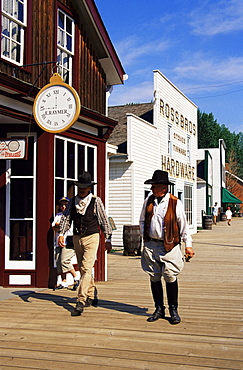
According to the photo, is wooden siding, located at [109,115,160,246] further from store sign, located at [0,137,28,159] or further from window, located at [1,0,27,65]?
store sign, located at [0,137,28,159]

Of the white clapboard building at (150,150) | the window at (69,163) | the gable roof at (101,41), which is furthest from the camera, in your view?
the white clapboard building at (150,150)

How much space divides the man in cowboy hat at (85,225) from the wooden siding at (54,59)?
2.53 meters

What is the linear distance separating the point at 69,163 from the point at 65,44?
240cm

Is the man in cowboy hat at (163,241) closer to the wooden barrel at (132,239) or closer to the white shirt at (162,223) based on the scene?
the white shirt at (162,223)

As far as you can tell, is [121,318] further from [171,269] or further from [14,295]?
[14,295]

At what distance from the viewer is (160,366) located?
4629mm

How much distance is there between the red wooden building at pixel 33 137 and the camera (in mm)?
8242

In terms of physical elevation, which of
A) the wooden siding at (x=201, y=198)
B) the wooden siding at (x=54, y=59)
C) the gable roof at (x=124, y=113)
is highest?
the gable roof at (x=124, y=113)

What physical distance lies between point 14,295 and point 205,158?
34.9 m

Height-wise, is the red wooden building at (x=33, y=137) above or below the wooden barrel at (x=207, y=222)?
above

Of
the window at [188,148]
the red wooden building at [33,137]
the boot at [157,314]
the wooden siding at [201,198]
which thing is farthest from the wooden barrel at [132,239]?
the wooden siding at [201,198]

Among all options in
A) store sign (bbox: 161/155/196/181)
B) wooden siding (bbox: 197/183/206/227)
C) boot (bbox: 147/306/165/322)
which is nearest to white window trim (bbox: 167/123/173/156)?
store sign (bbox: 161/155/196/181)

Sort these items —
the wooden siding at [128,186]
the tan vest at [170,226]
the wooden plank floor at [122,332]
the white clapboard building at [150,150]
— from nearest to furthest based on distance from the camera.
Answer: the wooden plank floor at [122,332] < the tan vest at [170,226] < the wooden siding at [128,186] < the white clapboard building at [150,150]

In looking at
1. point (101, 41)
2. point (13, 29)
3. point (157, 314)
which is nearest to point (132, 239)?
point (101, 41)
